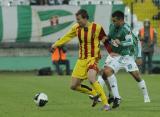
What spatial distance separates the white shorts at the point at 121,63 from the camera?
14633 millimetres

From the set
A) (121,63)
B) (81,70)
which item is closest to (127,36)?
(121,63)

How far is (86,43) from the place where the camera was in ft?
45.5

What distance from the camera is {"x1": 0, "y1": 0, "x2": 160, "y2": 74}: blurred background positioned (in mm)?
31000

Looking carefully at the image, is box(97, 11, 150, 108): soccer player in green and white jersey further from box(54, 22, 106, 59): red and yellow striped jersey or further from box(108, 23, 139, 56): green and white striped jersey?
box(54, 22, 106, 59): red and yellow striped jersey

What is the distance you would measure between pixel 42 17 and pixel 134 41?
57.3 ft

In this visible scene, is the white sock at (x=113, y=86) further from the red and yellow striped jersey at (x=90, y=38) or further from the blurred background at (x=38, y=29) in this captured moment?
the blurred background at (x=38, y=29)

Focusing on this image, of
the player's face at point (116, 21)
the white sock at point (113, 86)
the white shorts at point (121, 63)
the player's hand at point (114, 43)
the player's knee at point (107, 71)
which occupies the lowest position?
the white sock at point (113, 86)

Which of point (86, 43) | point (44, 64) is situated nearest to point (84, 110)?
point (86, 43)

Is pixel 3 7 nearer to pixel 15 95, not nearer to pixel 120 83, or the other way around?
pixel 120 83

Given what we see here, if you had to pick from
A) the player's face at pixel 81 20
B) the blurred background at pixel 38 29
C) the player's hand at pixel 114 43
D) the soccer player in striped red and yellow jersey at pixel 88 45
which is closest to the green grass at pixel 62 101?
the soccer player in striped red and yellow jersey at pixel 88 45

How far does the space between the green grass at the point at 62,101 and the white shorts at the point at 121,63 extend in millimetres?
783

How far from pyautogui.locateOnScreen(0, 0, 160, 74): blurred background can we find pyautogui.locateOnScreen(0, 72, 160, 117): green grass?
282 inches

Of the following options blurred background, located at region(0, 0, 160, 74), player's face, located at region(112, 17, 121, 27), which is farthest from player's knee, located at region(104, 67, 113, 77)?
blurred background, located at region(0, 0, 160, 74)

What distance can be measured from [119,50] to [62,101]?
6.62 ft
